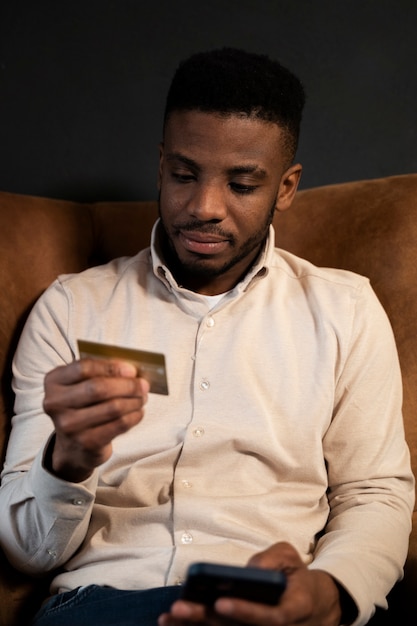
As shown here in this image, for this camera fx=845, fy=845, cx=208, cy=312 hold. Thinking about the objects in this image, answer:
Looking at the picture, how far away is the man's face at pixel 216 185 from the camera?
1.38m

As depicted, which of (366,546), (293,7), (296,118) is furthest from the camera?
(293,7)

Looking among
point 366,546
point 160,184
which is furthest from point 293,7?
point 366,546

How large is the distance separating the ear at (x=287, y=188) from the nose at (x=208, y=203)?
187mm

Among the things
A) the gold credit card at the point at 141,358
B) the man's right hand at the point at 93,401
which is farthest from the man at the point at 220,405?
the gold credit card at the point at 141,358

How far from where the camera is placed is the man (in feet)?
4.13

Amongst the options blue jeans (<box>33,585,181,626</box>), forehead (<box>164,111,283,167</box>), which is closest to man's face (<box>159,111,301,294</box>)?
forehead (<box>164,111,283,167</box>)

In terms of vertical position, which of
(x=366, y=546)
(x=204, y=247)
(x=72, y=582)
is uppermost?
(x=204, y=247)

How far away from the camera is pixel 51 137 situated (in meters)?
1.96

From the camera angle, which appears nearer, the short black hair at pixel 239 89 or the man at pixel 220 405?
the man at pixel 220 405

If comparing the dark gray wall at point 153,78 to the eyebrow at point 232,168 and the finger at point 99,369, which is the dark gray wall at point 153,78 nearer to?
the eyebrow at point 232,168

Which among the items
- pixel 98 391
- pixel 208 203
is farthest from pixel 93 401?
pixel 208 203

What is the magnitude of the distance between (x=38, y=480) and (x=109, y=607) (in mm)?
208

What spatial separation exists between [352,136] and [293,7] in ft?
1.05

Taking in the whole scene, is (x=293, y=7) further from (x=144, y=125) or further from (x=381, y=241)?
(x=381, y=241)
